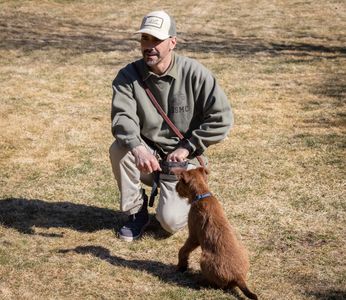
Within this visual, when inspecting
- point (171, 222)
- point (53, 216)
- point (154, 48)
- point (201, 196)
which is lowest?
point (53, 216)

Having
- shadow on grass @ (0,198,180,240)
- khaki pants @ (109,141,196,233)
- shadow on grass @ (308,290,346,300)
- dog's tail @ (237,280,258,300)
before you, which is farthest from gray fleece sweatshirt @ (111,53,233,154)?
shadow on grass @ (308,290,346,300)

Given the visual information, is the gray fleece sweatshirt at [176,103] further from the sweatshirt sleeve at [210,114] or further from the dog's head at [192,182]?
the dog's head at [192,182]

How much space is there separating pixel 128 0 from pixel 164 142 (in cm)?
1273

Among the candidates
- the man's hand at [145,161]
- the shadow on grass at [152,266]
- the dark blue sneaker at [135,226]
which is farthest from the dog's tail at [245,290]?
the dark blue sneaker at [135,226]

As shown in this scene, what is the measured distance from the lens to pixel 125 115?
4121 mm

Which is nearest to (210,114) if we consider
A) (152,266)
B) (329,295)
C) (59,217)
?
(152,266)

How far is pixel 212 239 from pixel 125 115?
119cm

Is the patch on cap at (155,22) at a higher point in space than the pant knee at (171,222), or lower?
higher

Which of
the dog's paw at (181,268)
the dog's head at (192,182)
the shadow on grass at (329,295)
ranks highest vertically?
the dog's head at (192,182)

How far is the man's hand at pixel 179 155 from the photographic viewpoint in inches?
160

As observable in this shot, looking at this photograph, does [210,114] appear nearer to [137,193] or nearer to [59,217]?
[137,193]

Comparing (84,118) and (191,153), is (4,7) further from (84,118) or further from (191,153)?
(191,153)

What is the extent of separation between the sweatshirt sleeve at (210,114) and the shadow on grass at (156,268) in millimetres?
896

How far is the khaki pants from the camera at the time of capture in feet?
14.0
